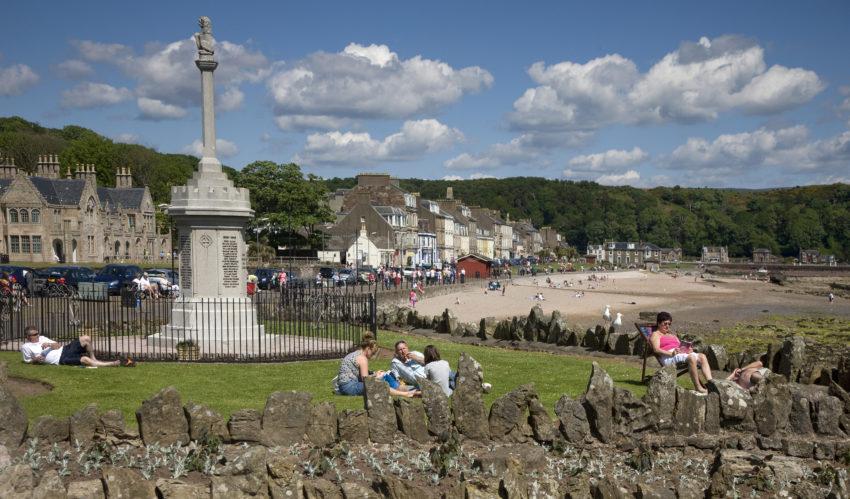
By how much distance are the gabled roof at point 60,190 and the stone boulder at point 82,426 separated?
70.2m

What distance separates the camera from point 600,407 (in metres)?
12.3

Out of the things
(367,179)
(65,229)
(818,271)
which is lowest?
(818,271)

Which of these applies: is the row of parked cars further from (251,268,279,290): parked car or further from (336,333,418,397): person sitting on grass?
(336,333,418,397): person sitting on grass

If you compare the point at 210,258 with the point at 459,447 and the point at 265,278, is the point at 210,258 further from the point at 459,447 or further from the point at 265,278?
the point at 265,278

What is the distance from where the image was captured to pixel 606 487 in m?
9.66

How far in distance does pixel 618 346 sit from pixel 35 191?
66.4m

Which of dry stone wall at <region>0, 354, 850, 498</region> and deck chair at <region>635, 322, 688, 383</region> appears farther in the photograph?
deck chair at <region>635, 322, 688, 383</region>

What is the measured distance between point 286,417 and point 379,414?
1464 mm

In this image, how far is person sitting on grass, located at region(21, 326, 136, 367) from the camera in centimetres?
1681

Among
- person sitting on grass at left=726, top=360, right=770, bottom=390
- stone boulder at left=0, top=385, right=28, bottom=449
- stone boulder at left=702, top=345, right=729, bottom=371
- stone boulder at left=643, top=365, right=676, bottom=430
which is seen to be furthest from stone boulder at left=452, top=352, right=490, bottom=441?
stone boulder at left=702, top=345, right=729, bottom=371

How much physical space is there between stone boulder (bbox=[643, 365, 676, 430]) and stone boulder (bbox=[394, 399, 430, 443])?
394cm

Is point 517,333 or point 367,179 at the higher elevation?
point 367,179

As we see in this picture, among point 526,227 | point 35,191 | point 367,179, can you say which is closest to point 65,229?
point 35,191

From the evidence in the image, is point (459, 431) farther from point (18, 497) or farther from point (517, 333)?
point (517, 333)
